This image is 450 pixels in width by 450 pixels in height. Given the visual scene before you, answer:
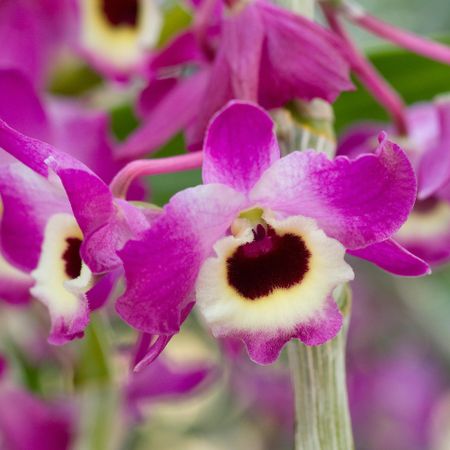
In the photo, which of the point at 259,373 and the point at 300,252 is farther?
the point at 259,373

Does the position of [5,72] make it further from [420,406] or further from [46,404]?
[420,406]

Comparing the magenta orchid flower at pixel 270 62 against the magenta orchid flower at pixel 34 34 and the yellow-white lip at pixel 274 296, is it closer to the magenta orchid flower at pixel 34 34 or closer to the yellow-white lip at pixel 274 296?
the yellow-white lip at pixel 274 296

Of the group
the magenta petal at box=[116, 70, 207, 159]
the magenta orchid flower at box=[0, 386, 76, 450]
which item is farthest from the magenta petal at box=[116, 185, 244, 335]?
the magenta orchid flower at box=[0, 386, 76, 450]

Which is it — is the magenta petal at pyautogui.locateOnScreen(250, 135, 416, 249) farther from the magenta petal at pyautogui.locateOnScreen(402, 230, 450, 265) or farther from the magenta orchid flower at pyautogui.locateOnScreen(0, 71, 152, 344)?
the magenta petal at pyautogui.locateOnScreen(402, 230, 450, 265)

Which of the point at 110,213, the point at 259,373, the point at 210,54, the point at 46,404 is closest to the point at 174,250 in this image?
the point at 110,213

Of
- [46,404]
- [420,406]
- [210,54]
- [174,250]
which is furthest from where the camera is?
[420,406]

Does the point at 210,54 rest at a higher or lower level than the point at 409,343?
higher
